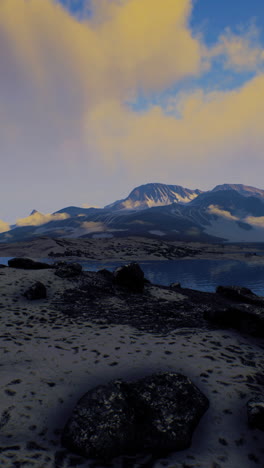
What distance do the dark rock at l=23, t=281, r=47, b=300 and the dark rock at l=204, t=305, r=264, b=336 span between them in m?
14.1

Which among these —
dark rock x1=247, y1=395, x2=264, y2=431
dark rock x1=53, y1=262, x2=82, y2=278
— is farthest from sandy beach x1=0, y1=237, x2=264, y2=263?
dark rock x1=247, y1=395, x2=264, y2=431

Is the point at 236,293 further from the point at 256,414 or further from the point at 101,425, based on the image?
the point at 101,425

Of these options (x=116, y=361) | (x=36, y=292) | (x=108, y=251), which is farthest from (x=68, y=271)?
(x=108, y=251)

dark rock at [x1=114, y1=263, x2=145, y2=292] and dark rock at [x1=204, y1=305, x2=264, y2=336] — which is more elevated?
dark rock at [x1=114, y1=263, x2=145, y2=292]

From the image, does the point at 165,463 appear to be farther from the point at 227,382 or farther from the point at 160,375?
the point at 227,382

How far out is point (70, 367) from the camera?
418 inches

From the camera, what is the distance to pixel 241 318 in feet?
55.2

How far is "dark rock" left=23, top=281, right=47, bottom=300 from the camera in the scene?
70.2 ft

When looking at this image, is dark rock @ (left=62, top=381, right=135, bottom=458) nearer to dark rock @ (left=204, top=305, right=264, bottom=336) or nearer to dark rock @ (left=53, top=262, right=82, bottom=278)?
dark rock @ (left=204, top=305, right=264, bottom=336)

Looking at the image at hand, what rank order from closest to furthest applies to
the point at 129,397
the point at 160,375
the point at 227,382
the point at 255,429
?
the point at 255,429
the point at 129,397
the point at 160,375
the point at 227,382

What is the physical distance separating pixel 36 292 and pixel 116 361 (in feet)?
42.0

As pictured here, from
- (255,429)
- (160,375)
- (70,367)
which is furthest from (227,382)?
(70,367)

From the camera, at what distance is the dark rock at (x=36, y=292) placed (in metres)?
21.4

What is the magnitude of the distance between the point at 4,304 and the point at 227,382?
16.8 metres
